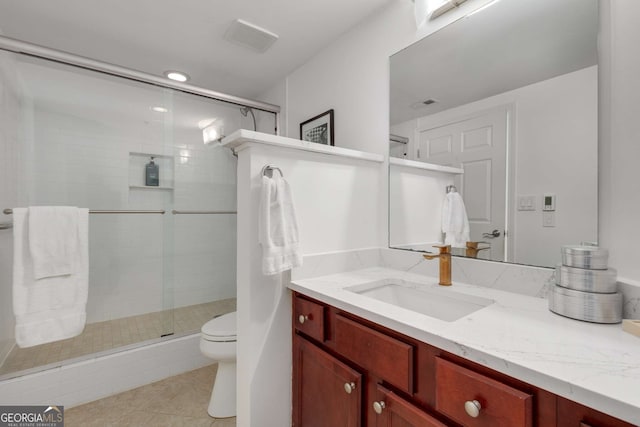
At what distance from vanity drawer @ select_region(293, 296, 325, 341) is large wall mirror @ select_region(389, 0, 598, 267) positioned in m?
0.65

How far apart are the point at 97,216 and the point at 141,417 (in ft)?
5.52

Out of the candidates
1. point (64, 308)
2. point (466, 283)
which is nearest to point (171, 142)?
point (64, 308)

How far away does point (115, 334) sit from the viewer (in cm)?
227

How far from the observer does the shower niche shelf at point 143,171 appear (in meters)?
2.65

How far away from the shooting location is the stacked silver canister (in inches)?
31.4

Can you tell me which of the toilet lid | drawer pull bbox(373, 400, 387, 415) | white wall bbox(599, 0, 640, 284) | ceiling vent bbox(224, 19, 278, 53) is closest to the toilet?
the toilet lid

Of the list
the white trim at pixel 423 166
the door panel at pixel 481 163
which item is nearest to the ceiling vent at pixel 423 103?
the door panel at pixel 481 163

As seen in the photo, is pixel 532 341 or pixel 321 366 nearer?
pixel 532 341

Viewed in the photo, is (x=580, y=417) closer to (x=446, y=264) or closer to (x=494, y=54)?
(x=446, y=264)

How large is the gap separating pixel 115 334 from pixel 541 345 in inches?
107

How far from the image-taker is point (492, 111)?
1241 mm

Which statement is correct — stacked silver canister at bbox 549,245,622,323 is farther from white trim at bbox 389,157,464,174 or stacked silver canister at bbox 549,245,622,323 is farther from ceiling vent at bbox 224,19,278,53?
ceiling vent at bbox 224,19,278,53

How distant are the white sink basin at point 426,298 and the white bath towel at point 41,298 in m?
1.55

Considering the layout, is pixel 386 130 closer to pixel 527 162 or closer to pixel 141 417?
pixel 527 162
